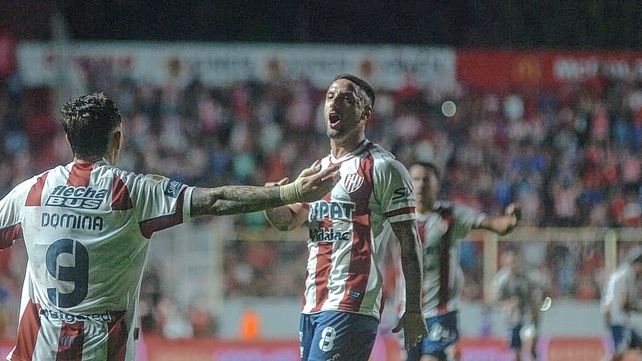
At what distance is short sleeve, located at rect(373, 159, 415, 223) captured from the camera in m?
6.28

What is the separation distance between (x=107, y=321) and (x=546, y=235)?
539 inches

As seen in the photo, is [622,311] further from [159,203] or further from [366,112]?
[159,203]

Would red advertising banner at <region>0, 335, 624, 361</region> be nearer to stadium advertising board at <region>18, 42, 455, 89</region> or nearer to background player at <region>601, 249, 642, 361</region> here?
background player at <region>601, 249, 642, 361</region>

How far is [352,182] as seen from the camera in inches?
252

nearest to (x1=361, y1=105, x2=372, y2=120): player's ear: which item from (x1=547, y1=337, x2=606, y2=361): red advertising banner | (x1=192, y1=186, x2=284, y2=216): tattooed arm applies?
(x1=192, y1=186, x2=284, y2=216): tattooed arm

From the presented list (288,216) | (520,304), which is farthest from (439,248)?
(520,304)

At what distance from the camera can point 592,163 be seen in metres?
20.7

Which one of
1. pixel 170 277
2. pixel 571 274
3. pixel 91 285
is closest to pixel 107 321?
pixel 91 285

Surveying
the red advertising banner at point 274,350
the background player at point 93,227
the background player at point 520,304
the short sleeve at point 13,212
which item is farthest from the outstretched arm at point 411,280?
the background player at point 520,304

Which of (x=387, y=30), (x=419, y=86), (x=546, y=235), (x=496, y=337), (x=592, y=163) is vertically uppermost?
(x=387, y=30)

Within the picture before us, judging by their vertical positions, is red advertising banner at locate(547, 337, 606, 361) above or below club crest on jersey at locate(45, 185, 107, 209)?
below

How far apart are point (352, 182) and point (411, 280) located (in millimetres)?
613

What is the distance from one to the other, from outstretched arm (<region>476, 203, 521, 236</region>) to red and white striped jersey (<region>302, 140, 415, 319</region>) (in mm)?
1727

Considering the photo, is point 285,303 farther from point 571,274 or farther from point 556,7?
point 556,7
